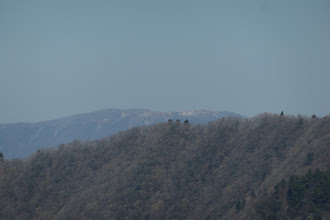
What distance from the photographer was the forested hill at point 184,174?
40000 mm

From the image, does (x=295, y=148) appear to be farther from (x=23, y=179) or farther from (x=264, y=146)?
(x=23, y=179)

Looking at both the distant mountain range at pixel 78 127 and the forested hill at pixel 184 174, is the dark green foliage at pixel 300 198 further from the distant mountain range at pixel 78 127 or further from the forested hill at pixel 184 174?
the distant mountain range at pixel 78 127

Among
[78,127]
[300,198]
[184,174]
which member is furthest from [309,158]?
[78,127]

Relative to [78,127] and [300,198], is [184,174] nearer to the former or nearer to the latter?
[300,198]

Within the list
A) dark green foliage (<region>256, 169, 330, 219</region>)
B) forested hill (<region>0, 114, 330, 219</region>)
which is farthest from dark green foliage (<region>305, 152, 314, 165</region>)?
dark green foliage (<region>256, 169, 330, 219</region>)

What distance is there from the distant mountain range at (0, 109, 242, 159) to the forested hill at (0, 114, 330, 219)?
3760 inches

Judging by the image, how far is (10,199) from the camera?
58281 mm

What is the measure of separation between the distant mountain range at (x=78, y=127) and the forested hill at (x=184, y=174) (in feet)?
313

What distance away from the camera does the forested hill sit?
40000mm

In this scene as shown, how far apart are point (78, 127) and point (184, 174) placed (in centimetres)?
13102

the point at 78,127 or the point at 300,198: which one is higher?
the point at 78,127

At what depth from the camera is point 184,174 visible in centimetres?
5438

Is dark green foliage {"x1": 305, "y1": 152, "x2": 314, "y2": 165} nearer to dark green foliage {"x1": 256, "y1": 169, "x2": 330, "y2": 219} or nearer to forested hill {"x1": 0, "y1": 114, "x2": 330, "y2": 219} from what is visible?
forested hill {"x1": 0, "y1": 114, "x2": 330, "y2": 219}

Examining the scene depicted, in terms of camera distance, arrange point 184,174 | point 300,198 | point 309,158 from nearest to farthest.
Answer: point 300,198 → point 309,158 → point 184,174
